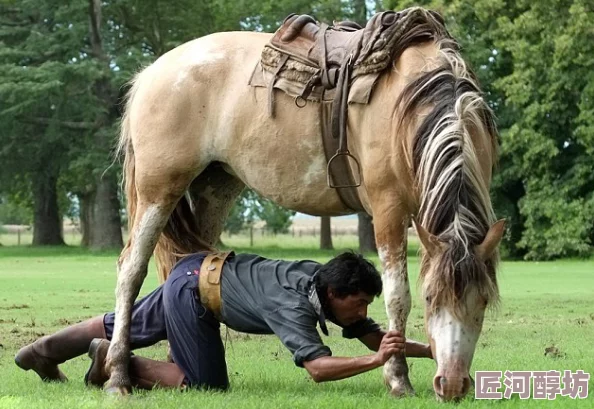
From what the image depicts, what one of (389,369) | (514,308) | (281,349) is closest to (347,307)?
(389,369)

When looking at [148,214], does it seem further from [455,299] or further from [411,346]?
[455,299]

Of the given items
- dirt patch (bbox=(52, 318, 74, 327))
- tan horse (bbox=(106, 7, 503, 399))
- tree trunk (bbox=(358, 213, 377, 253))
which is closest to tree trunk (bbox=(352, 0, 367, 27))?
tree trunk (bbox=(358, 213, 377, 253))

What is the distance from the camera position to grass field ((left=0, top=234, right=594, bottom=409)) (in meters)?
5.77

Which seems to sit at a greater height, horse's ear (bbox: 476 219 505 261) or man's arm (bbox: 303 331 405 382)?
horse's ear (bbox: 476 219 505 261)

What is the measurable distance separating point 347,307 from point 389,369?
48 cm

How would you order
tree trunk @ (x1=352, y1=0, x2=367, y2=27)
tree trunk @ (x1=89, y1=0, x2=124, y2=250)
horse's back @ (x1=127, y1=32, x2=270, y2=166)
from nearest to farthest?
horse's back @ (x1=127, y1=32, x2=270, y2=166) → tree trunk @ (x1=89, y1=0, x2=124, y2=250) → tree trunk @ (x1=352, y1=0, x2=367, y2=27)

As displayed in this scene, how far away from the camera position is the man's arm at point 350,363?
18.5 ft

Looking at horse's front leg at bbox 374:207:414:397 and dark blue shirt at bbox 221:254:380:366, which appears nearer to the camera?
dark blue shirt at bbox 221:254:380:366

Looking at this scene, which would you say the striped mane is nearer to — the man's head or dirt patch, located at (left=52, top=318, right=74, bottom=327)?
the man's head

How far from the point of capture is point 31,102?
112 ft

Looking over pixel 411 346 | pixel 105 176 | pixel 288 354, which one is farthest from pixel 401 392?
pixel 105 176

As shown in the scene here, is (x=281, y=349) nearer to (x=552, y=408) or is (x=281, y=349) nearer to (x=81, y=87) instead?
(x=552, y=408)

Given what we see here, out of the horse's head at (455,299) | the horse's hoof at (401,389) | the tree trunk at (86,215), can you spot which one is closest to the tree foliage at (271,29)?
the tree trunk at (86,215)

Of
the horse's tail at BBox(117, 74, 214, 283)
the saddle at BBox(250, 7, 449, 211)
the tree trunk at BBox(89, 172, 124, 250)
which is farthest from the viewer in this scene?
the tree trunk at BBox(89, 172, 124, 250)
